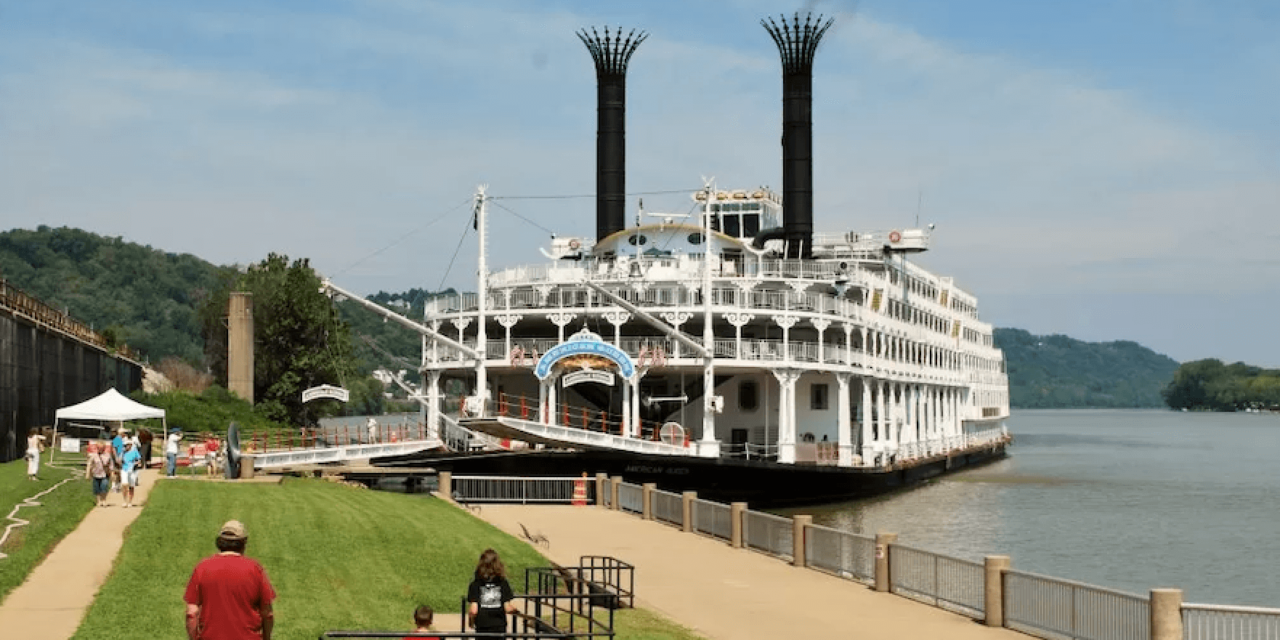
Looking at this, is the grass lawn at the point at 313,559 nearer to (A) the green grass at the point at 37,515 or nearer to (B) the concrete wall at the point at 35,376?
(A) the green grass at the point at 37,515

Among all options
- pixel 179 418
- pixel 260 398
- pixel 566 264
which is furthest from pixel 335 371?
pixel 566 264

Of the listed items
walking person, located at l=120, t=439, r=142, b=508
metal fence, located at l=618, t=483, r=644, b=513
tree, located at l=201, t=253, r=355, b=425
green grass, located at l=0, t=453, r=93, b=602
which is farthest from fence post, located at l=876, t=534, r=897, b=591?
tree, located at l=201, t=253, r=355, b=425

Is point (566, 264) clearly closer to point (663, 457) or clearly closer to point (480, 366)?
point (480, 366)

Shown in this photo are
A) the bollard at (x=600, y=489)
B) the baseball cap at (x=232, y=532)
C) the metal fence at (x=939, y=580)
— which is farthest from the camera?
the bollard at (x=600, y=489)

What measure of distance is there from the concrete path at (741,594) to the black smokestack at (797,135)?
3398 cm

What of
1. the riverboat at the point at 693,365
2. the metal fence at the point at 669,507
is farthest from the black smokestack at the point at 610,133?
the metal fence at the point at 669,507

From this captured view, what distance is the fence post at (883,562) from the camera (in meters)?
25.9

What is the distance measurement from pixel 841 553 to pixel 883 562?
6.59 feet

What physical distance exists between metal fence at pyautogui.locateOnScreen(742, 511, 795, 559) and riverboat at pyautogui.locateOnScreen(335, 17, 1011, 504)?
13677 mm

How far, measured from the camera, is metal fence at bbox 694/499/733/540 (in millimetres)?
33500

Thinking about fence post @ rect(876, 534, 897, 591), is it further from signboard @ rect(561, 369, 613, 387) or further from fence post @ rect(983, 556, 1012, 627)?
signboard @ rect(561, 369, 613, 387)

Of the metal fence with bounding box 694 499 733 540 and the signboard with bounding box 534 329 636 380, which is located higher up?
the signboard with bounding box 534 329 636 380

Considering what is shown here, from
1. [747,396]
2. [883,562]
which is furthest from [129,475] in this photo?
[747,396]

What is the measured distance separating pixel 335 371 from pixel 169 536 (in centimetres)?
5740
